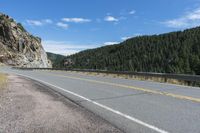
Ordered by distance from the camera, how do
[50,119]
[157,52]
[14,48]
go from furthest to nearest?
[157,52]
[14,48]
[50,119]

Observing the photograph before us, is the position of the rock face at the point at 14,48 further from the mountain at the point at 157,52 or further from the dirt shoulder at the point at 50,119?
the dirt shoulder at the point at 50,119

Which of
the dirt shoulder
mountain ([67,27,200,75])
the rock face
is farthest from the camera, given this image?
mountain ([67,27,200,75])

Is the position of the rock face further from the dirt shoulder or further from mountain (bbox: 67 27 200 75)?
the dirt shoulder

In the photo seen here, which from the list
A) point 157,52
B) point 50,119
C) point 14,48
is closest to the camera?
point 50,119

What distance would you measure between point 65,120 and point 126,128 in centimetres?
171

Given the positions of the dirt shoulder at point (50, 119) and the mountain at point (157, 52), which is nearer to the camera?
the dirt shoulder at point (50, 119)

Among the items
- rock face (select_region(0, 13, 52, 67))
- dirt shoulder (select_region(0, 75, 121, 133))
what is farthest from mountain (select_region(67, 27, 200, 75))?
dirt shoulder (select_region(0, 75, 121, 133))

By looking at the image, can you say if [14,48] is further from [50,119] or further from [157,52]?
[50,119]

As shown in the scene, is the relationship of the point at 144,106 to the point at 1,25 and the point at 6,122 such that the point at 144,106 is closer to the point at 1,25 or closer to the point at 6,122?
the point at 6,122

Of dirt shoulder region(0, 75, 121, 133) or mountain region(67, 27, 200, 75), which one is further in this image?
mountain region(67, 27, 200, 75)

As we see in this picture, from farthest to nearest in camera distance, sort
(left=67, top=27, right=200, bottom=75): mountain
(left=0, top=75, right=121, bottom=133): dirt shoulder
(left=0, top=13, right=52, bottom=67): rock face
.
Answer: (left=67, top=27, right=200, bottom=75): mountain → (left=0, top=13, right=52, bottom=67): rock face → (left=0, top=75, right=121, bottom=133): dirt shoulder

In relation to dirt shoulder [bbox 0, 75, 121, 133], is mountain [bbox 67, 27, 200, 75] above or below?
above

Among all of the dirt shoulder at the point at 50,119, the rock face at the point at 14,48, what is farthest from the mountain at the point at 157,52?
the dirt shoulder at the point at 50,119

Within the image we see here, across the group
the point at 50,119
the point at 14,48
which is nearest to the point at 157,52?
the point at 14,48
